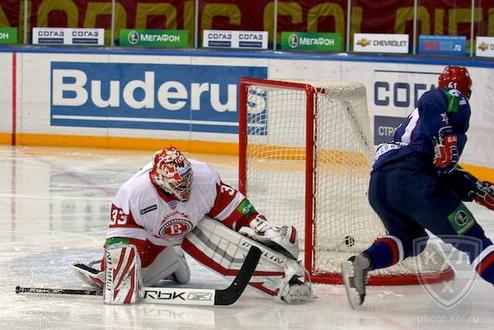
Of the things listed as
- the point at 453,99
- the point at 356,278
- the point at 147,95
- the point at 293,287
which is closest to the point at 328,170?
the point at 293,287

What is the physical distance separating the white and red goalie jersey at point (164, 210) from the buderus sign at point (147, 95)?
234 inches

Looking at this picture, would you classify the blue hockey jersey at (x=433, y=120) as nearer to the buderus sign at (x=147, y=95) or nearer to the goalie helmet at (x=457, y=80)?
the goalie helmet at (x=457, y=80)

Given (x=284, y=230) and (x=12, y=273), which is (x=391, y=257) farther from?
(x=12, y=273)

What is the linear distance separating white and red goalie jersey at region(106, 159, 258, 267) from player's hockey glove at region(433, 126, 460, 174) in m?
0.95

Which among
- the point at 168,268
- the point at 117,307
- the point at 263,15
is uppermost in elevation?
the point at 263,15

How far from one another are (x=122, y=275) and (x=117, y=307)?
0.15 metres

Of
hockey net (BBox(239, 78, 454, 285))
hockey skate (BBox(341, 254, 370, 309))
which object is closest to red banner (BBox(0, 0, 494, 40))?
hockey net (BBox(239, 78, 454, 285))

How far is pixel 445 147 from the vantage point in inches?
224

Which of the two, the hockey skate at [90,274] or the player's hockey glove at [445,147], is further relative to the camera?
the hockey skate at [90,274]

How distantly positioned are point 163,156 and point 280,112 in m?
2.19

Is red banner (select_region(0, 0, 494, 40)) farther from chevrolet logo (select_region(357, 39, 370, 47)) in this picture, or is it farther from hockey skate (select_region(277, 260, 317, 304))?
hockey skate (select_region(277, 260, 317, 304))

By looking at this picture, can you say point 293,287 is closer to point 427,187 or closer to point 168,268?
point 168,268

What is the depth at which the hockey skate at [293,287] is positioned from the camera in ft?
19.6

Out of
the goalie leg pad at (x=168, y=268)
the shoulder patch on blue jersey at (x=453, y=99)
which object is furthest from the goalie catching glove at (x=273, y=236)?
the shoulder patch on blue jersey at (x=453, y=99)
